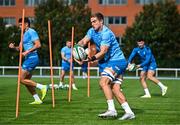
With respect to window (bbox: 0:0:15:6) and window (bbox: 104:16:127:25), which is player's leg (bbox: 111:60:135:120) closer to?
window (bbox: 104:16:127:25)

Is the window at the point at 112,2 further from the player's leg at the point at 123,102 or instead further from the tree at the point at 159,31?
the player's leg at the point at 123,102

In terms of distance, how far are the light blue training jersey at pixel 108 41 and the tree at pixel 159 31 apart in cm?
5242

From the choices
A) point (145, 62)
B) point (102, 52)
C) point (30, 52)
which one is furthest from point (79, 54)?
point (145, 62)

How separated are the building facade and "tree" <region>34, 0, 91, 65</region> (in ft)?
52.3

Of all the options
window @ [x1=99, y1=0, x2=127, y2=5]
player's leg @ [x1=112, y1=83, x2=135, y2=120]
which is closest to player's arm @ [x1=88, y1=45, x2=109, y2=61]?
player's leg @ [x1=112, y1=83, x2=135, y2=120]

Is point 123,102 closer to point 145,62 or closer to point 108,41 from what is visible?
point 108,41

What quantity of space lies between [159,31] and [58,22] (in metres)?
12.7

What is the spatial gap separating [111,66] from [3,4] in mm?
83446

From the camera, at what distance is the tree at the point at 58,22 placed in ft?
227

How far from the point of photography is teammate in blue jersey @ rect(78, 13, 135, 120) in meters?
12.5

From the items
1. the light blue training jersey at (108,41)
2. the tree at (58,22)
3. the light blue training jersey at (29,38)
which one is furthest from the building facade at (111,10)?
the light blue training jersey at (108,41)

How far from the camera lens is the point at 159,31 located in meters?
66.8

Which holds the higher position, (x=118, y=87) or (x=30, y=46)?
(x=30, y=46)

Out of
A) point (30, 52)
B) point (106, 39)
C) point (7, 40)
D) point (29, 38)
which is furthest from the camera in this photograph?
point (7, 40)
